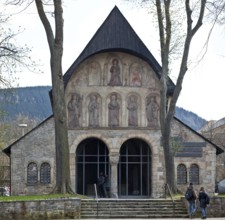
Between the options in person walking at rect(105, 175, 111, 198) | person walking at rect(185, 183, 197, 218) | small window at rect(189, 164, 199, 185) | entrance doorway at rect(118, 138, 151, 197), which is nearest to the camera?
person walking at rect(185, 183, 197, 218)

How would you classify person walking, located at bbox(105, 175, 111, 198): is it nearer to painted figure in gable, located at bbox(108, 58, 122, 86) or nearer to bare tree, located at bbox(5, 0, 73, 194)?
painted figure in gable, located at bbox(108, 58, 122, 86)

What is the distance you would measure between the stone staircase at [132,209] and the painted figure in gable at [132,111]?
11.4m

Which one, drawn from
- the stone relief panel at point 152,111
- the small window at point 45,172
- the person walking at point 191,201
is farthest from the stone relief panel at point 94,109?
the person walking at point 191,201

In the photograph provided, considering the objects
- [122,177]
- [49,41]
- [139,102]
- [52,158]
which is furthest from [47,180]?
[49,41]

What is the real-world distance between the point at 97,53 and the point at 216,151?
9586 millimetres

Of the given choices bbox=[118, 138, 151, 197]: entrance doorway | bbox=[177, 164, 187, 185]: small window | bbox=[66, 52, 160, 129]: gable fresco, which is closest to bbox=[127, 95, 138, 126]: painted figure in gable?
bbox=[66, 52, 160, 129]: gable fresco

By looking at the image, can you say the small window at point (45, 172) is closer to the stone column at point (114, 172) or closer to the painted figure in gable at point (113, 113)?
the stone column at point (114, 172)

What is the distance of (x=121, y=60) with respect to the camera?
41.6 meters

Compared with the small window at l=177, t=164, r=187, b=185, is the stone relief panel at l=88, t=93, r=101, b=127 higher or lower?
higher

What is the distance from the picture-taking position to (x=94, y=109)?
1617 inches

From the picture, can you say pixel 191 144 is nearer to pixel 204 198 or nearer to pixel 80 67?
pixel 80 67

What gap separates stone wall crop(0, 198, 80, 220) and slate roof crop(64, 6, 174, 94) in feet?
47.8

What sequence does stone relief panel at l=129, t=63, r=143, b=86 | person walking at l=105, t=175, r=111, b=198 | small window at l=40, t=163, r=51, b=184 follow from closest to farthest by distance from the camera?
person walking at l=105, t=175, r=111, b=198
small window at l=40, t=163, r=51, b=184
stone relief panel at l=129, t=63, r=143, b=86

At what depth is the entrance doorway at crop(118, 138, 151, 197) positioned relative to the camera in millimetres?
42000
